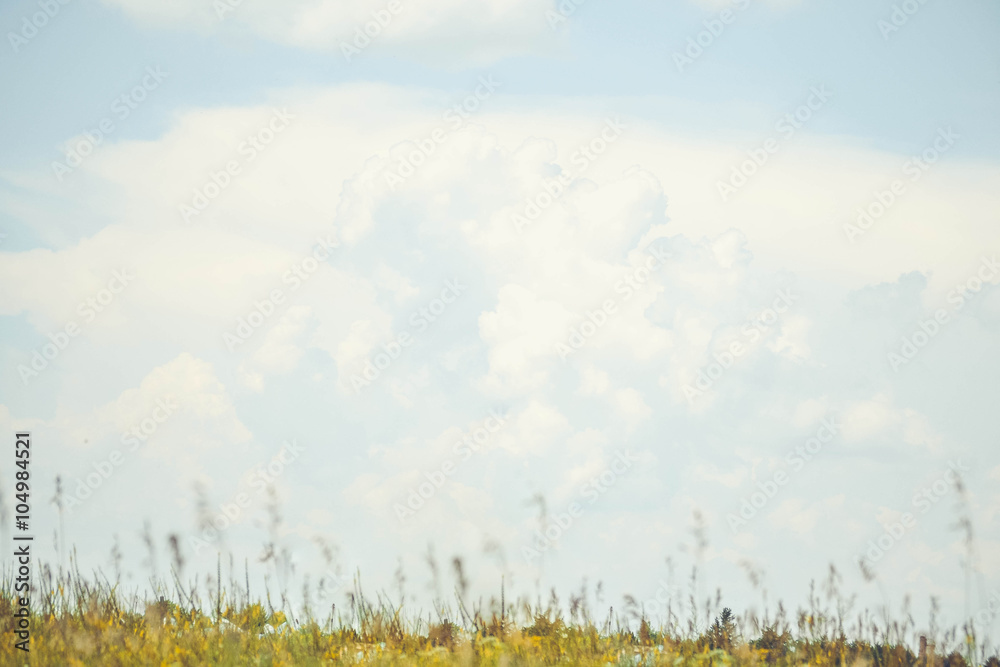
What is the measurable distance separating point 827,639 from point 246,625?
5.74 m

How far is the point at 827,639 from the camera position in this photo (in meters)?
8.34

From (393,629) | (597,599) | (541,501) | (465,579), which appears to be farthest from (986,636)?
(393,629)

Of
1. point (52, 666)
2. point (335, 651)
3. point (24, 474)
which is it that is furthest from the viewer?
point (24, 474)

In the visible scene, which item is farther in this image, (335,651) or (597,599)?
(597,599)

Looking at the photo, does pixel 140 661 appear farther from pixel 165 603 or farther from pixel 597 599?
pixel 597 599

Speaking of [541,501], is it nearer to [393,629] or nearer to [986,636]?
[393,629]

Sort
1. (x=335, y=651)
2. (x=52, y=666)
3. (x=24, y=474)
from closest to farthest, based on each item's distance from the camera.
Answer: (x=52, y=666) → (x=335, y=651) → (x=24, y=474)

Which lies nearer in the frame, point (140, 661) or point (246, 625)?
point (140, 661)

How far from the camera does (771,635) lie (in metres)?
8.45

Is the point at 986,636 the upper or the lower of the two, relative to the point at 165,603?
lower

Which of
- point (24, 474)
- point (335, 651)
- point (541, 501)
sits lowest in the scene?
point (335, 651)


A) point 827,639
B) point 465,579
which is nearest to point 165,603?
point 465,579

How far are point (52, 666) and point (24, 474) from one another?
7.72ft

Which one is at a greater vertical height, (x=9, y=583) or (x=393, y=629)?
(x=9, y=583)
